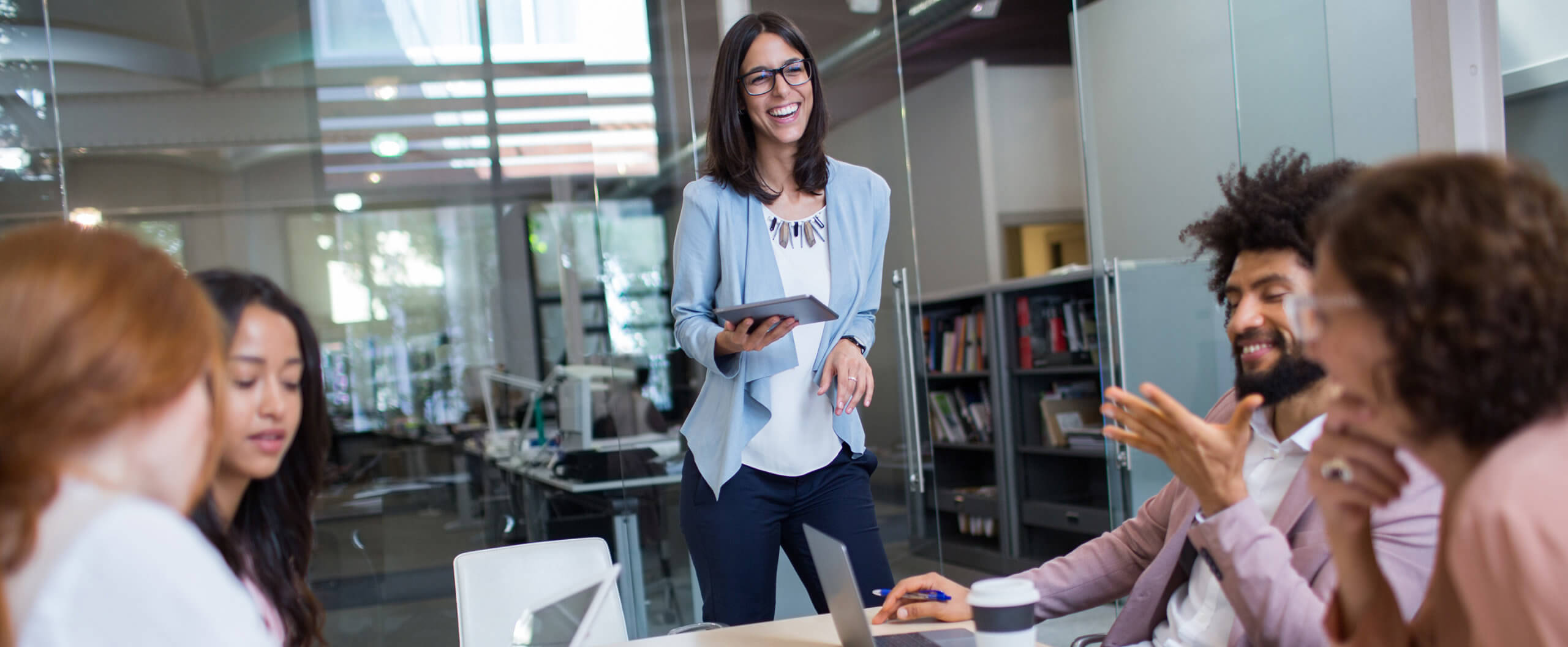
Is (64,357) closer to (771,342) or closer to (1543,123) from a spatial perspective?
(771,342)

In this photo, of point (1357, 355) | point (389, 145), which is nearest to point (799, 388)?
point (1357, 355)

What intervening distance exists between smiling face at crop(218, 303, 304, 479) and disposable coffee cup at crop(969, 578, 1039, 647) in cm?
95

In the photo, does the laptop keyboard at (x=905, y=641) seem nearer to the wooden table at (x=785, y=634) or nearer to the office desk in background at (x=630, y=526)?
the wooden table at (x=785, y=634)

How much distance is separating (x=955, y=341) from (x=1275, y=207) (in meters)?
4.05

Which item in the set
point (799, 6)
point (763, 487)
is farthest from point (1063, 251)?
point (763, 487)

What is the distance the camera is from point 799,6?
3600 millimetres

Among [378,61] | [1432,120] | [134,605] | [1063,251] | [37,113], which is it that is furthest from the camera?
[1063,251]

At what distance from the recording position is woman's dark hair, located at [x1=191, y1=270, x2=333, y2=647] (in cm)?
139

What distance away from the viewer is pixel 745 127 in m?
2.27

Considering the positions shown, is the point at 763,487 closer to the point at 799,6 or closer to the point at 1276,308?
the point at 1276,308

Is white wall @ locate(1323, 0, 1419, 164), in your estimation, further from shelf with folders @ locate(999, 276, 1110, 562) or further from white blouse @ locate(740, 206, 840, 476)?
white blouse @ locate(740, 206, 840, 476)

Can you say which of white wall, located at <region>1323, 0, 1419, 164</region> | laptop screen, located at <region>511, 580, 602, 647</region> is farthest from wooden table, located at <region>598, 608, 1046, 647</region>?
white wall, located at <region>1323, 0, 1419, 164</region>

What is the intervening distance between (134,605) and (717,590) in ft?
4.85

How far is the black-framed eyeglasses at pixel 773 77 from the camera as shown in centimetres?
215
